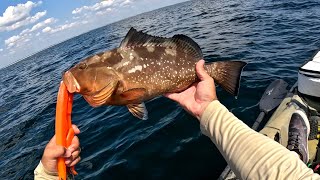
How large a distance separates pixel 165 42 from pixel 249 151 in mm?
2098

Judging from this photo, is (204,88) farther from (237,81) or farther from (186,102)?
(237,81)

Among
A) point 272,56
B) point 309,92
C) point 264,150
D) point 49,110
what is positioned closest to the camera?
point 264,150

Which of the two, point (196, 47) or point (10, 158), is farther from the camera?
point (10, 158)

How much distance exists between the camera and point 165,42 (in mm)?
4465

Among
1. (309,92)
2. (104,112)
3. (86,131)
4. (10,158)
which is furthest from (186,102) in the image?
(10,158)

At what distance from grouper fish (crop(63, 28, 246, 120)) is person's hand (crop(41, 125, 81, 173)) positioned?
59cm

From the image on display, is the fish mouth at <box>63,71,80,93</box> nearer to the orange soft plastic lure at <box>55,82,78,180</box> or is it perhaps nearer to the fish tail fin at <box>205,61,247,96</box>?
the orange soft plastic lure at <box>55,82,78,180</box>

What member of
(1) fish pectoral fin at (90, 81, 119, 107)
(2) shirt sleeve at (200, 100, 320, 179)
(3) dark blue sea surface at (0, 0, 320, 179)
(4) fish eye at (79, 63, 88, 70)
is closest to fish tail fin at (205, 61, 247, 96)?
(2) shirt sleeve at (200, 100, 320, 179)

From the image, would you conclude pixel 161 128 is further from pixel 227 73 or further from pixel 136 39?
pixel 136 39

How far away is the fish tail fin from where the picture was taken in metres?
4.49

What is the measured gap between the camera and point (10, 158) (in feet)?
44.2

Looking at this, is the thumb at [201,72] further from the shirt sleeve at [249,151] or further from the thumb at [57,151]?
the thumb at [57,151]

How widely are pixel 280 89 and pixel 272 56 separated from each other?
21.4 ft

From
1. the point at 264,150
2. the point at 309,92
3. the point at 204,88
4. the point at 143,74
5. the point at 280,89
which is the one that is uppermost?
the point at 143,74
